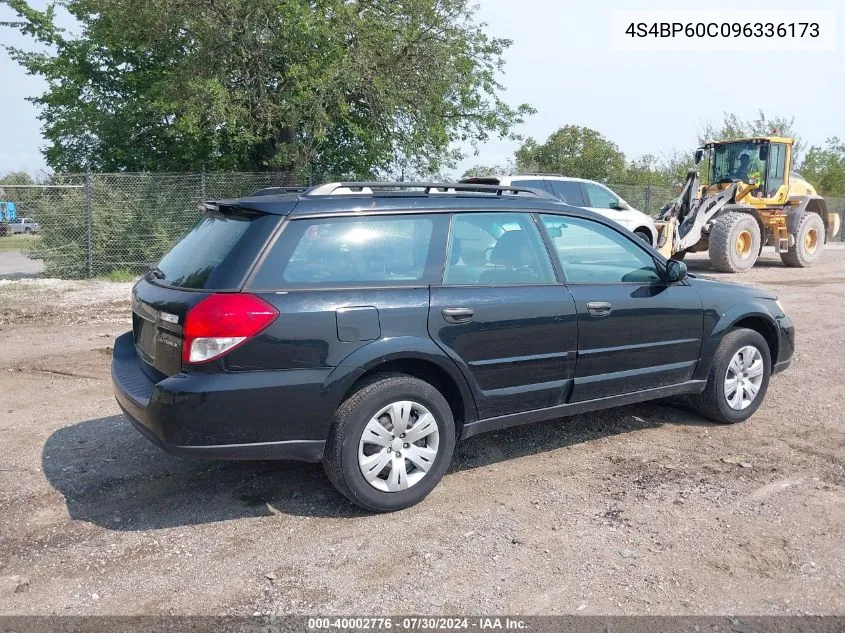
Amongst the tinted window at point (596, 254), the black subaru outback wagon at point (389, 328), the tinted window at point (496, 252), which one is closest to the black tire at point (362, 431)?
the black subaru outback wagon at point (389, 328)

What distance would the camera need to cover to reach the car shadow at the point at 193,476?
409 cm

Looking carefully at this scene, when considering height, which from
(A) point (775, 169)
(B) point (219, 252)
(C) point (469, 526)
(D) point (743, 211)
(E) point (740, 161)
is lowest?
(C) point (469, 526)

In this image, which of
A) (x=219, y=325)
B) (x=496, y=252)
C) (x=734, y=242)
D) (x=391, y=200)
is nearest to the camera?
(x=219, y=325)

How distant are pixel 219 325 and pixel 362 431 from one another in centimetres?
92

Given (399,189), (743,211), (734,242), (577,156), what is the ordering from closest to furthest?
1. (399,189)
2. (734,242)
3. (743,211)
4. (577,156)

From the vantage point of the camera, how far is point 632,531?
12.7 ft

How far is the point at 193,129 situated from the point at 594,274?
12.3 metres

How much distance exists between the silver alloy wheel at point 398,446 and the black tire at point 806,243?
16.5m

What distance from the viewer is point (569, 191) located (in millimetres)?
13844

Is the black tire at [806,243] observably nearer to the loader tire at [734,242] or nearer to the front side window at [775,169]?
the front side window at [775,169]

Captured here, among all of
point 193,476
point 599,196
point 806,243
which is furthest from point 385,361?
point 806,243

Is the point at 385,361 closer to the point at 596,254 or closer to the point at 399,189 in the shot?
the point at 399,189

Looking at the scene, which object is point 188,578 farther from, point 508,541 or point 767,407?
point 767,407

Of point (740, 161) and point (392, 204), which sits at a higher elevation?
point (740, 161)
